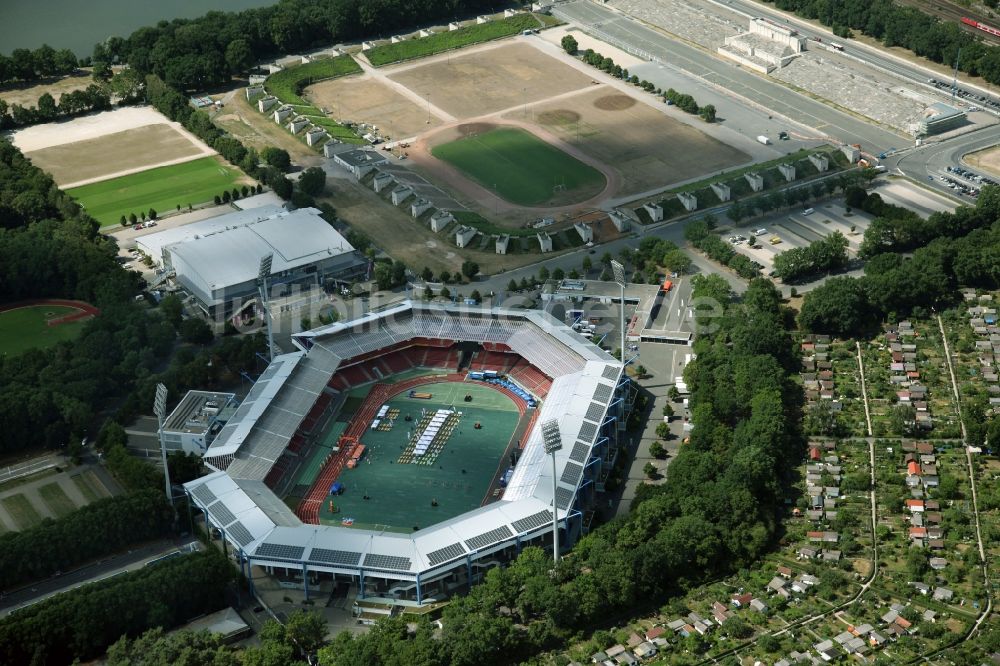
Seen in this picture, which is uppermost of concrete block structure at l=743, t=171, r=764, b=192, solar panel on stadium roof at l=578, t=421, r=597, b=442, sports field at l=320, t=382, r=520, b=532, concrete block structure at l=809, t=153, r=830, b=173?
concrete block structure at l=809, t=153, r=830, b=173

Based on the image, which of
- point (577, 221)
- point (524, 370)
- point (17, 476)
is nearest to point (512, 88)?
point (577, 221)

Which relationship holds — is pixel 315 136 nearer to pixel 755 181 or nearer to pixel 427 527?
pixel 755 181

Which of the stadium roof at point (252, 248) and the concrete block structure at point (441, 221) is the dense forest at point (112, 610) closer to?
the stadium roof at point (252, 248)

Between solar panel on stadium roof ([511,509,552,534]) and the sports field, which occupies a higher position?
solar panel on stadium roof ([511,509,552,534])

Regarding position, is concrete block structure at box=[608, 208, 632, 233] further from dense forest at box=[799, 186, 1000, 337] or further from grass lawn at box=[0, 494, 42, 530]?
grass lawn at box=[0, 494, 42, 530]

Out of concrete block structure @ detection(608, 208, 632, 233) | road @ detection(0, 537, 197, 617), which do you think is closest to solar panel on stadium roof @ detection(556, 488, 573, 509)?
road @ detection(0, 537, 197, 617)

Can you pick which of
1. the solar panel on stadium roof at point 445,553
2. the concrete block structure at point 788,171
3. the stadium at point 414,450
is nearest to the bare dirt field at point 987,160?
the concrete block structure at point 788,171
